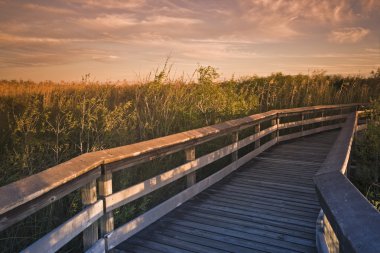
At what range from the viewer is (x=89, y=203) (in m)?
3.09

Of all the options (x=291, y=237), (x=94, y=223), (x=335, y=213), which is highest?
(x=335, y=213)

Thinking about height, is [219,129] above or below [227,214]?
above

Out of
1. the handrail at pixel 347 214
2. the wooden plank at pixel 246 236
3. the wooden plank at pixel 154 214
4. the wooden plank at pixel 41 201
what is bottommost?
the wooden plank at pixel 246 236

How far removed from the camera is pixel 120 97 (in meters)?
11.5

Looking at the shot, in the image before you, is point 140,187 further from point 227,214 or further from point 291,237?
point 291,237

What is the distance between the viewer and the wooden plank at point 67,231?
2.45m

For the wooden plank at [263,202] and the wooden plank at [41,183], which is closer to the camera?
the wooden plank at [41,183]

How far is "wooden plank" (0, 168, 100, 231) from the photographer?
83.7 inches

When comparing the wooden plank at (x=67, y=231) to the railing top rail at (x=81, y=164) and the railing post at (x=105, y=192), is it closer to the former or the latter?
the railing post at (x=105, y=192)

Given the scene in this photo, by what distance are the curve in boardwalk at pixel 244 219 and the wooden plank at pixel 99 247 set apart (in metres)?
0.29

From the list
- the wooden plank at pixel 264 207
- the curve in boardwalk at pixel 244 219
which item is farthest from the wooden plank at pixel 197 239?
the wooden plank at pixel 264 207

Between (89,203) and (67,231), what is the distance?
0.39 metres

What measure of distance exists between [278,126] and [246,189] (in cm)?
450

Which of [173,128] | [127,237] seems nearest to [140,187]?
[127,237]
